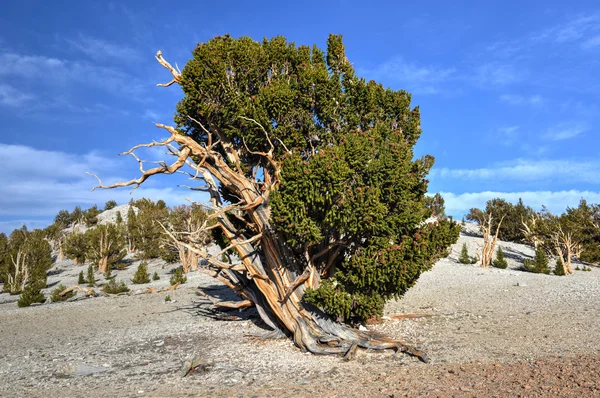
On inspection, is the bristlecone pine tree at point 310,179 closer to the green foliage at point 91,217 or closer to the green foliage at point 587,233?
the green foliage at point 587,233

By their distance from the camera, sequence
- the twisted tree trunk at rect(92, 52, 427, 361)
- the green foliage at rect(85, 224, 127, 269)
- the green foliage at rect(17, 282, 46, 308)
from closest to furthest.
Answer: the twisted tree trunk at rect(92, 52, 427, 361) < the green foliage at rect(17, 282, 46, 308) < the green foliage at rect(85, 224, 127, 269)

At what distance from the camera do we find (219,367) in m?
9.38

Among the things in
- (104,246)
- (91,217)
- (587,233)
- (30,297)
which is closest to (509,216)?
(587,233)

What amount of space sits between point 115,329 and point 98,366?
16.0 feet

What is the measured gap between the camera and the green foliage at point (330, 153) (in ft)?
31.4

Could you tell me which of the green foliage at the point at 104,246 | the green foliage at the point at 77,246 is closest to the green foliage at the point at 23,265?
the green foliage at the point at 77,246

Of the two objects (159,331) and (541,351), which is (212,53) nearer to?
(159,331)

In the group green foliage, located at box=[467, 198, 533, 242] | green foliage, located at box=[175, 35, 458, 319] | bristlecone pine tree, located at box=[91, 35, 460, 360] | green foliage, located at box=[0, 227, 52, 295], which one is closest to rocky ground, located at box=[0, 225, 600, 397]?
bristlecone pine tree, located at box=[91, 35, 460, 360]

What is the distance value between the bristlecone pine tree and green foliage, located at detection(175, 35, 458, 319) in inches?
1.4

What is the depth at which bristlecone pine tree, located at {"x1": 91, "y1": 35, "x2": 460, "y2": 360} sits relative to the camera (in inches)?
381

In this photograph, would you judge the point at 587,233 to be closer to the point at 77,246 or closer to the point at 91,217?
the point at 77,246

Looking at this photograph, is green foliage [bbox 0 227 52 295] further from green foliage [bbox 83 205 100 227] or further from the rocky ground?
green foliage [bbox 83 205 100 227]

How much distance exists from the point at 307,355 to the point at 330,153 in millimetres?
5192

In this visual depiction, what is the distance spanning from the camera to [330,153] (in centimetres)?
952
